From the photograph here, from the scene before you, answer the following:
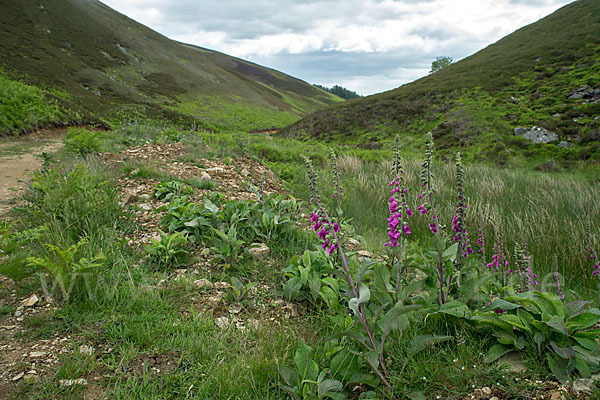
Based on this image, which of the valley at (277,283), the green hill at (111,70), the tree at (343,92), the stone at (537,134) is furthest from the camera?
the tree at (343,92)

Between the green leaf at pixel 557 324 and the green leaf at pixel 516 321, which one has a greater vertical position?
the green leaf at pixel 557 324

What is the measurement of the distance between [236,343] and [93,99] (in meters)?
27.5

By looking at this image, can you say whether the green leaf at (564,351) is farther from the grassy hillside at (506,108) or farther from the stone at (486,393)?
the grassy hillside at (506,108)

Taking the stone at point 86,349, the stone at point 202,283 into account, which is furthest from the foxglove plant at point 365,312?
the stone at point 86,349

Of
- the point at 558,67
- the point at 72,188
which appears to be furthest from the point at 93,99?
the point at 558,67

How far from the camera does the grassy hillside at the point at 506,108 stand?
15.4 metres

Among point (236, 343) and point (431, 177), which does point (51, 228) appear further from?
point (431, 177)

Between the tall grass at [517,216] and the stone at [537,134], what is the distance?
29.3 feet

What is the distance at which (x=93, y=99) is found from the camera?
23.3 metres

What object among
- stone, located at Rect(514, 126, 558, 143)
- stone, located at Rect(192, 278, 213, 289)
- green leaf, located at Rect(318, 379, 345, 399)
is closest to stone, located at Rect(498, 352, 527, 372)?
green leaf, located at Rect(318, 379, 345, 399)

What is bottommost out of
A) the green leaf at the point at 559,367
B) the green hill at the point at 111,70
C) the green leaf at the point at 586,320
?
the green leaf at the point at 559,367

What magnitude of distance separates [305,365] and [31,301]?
2.28 meters

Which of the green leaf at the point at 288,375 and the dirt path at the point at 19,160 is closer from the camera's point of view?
the green leaf at the point at 288,375

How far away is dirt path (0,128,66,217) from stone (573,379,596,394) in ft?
17.9
